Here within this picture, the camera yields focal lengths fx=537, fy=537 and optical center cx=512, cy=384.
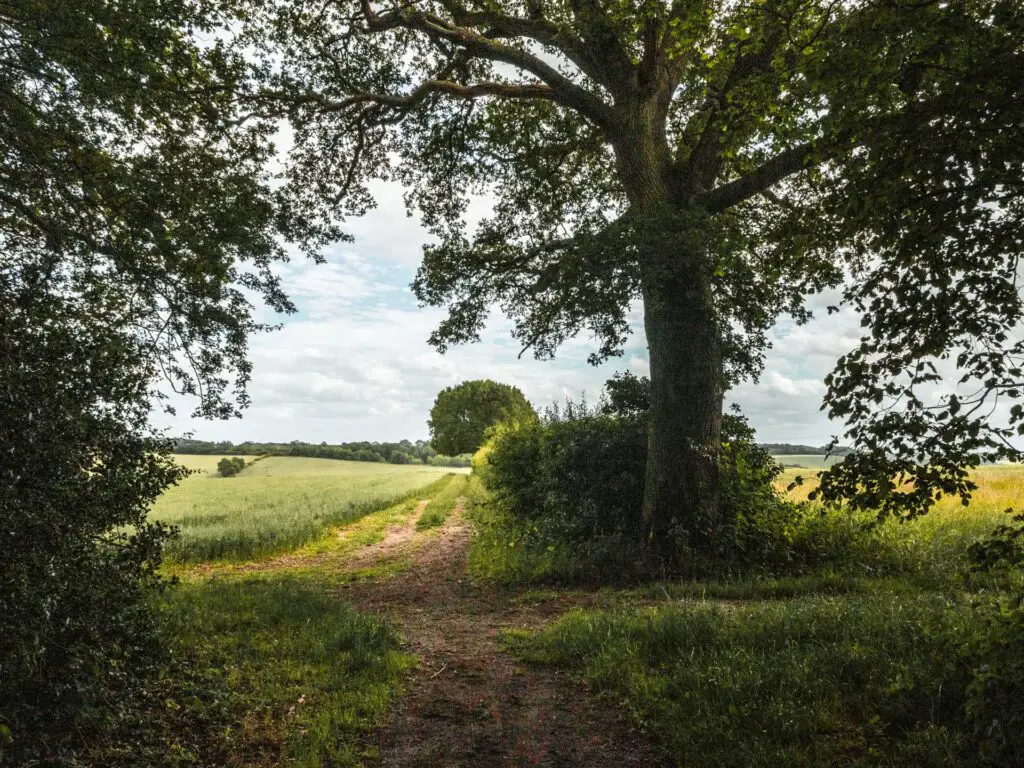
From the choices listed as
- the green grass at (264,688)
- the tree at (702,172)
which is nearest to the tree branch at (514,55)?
the tree at (702,172)

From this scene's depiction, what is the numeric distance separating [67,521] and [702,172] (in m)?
11.9

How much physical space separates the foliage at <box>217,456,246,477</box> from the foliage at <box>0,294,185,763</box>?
54.5 metres

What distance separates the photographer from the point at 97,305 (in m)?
5.95

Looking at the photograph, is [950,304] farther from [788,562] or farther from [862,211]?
[788,562]

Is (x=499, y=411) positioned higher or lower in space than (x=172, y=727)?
higher

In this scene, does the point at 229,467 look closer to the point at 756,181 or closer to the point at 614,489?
the point at 614,489

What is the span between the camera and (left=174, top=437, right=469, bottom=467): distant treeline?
2862 inches

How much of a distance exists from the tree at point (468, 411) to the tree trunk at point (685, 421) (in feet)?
189

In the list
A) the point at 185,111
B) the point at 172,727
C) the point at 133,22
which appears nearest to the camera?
the point at 172,727

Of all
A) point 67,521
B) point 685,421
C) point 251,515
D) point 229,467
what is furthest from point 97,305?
point 229,467

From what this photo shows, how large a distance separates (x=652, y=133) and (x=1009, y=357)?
980 centimetres

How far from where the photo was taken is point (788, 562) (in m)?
10.6

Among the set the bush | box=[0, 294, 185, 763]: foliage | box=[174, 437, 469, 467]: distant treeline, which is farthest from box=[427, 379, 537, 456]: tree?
box=[0, 294, 185, 763]: foliage

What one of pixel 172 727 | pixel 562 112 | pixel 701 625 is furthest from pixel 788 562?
pixel 562 112
